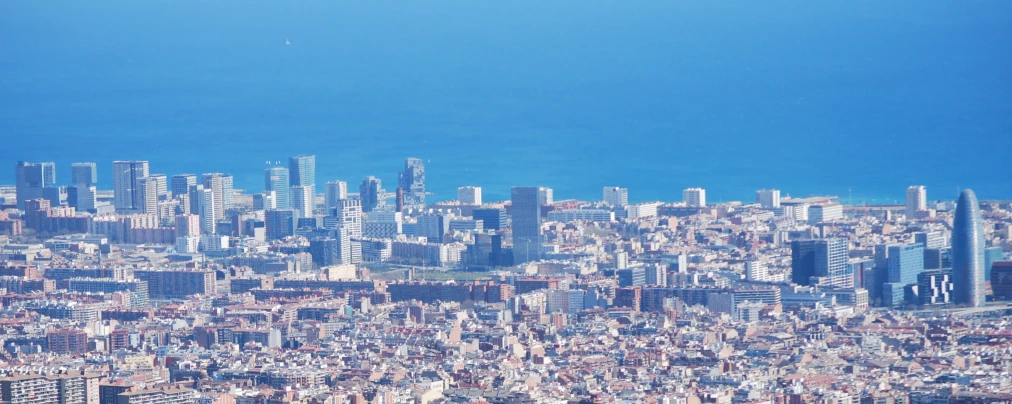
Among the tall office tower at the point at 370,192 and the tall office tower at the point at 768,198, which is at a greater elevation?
the tall office tower at the point at 370,192

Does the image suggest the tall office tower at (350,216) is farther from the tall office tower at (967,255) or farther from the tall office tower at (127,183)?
→ the tall office tower at (967,255)

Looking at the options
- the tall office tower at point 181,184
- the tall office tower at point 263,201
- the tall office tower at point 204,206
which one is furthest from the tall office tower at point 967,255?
the tall office tower at point 181,184

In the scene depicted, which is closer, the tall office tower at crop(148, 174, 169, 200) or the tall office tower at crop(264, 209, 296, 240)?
the tall office tower at crop(264, 209, 296, 240)

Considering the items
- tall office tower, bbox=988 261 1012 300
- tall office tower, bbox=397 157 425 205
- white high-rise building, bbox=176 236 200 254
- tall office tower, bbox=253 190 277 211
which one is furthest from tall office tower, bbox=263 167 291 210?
tall office tower, bbox=988 261 1012 300

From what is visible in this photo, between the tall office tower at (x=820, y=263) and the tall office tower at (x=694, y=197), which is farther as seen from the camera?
the tall office tower at (x=694, y=197)

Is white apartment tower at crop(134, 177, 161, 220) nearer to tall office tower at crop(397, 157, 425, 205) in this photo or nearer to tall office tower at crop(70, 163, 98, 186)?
tall office tower at crop(70, 163, 98, 186)

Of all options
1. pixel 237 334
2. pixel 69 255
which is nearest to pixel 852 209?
pixel 69 255

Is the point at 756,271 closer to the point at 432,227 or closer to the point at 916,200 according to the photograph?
the point at 916,200
